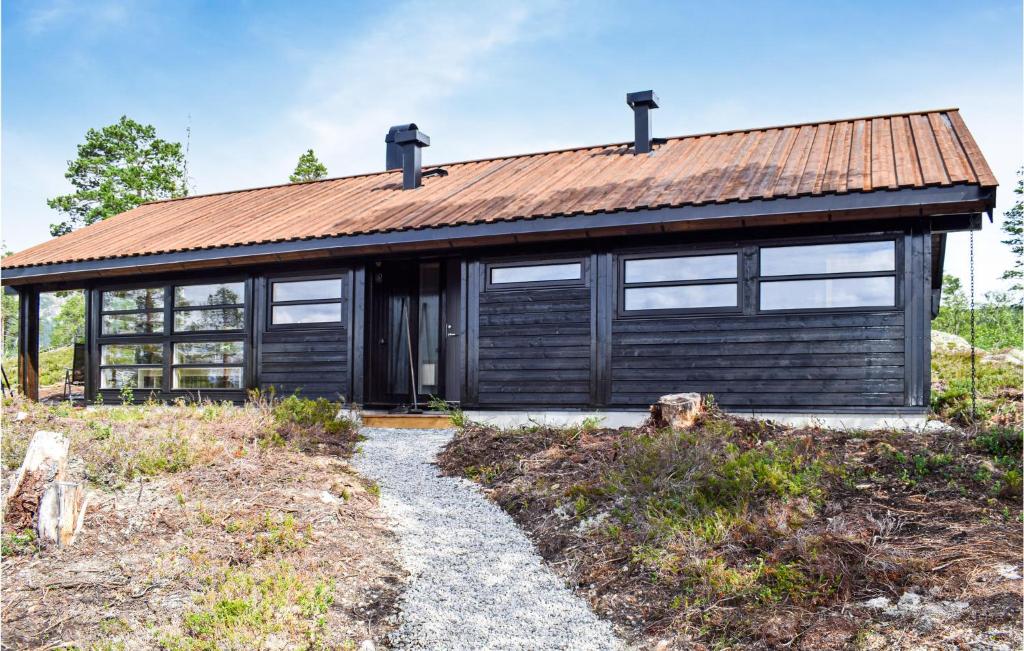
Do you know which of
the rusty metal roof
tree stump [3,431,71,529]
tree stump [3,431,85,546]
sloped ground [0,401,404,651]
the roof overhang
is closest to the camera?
sloped ground [0,401,404,651]

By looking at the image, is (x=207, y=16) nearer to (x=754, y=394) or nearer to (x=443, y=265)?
(x=443, y=265)

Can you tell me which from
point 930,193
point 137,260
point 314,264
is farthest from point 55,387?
point 930,193

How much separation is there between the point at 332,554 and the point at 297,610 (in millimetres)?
718

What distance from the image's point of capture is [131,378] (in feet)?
38.7

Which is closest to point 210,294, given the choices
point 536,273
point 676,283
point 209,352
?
point 209,352

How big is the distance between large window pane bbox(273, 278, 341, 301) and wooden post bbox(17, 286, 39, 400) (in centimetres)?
471

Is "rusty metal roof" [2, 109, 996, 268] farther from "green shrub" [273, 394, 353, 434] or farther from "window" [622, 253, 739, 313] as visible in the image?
"green shrub" [273, 394, 353, 434]

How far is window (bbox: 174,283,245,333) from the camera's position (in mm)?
11109

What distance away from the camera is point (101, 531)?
460 centimetres

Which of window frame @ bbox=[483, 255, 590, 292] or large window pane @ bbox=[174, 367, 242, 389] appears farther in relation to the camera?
large window pane @ bbox=[174, 367, 242, 389]

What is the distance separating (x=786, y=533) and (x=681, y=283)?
15.8 ft

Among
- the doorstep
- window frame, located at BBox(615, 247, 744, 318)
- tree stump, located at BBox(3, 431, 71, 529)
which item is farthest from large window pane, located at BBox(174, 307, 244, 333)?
tree stump, located at BBox(3, 431, 71, 529)

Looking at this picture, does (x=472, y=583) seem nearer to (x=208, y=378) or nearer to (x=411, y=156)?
(x=208, y=378)

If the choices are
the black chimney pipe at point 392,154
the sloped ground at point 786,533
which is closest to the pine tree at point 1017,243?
the black chimney pipe at point 392,154
